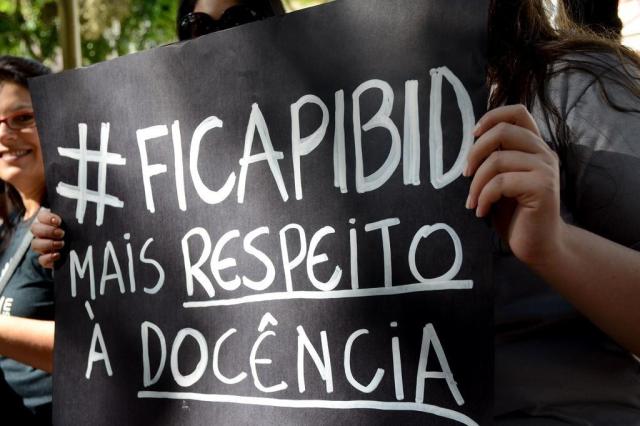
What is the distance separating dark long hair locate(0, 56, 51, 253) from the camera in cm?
232

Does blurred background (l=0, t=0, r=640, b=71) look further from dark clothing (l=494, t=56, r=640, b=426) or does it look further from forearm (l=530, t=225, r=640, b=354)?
forearm (l=530, t=225, r=640, b=354)

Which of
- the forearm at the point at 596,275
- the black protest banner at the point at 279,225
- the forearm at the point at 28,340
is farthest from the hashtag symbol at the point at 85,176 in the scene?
the forearm at the point at 596,275

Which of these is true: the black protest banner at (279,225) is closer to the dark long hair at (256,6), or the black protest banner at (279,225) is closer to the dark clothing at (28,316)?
the dark long hair at (256,6)

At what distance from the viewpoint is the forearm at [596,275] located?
977 millimetres

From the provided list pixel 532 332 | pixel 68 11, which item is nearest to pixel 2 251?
pixel 532 332

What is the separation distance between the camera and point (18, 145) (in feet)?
7.34

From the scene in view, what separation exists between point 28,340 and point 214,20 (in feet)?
3.28

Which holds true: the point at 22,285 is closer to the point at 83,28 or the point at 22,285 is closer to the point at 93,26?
the point at 93,26

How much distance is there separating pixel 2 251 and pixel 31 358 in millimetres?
526

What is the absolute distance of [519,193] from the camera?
37.0 inches

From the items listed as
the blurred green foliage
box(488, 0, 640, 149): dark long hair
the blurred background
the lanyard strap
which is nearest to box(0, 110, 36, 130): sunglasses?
the lanyard strap

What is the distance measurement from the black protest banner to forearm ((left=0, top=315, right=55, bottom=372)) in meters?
0.45

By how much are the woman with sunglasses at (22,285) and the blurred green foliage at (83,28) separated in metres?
6.00

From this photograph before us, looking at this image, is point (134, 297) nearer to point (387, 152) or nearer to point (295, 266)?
point (295, 266)
